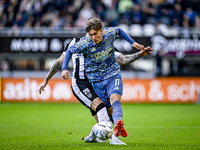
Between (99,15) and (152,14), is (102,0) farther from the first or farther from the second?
(152,14)

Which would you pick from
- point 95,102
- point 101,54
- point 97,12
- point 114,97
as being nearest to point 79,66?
point 101,54

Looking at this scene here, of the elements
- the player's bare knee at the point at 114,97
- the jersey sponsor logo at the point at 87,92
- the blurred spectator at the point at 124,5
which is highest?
the blurred spectator at the point at 124,5

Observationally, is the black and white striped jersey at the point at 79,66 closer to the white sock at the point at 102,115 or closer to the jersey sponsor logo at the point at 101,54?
the jersey sponsor logo at the point at 101,54

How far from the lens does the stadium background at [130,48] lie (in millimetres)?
17203

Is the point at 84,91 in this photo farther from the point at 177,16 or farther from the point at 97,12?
the point at 97,12

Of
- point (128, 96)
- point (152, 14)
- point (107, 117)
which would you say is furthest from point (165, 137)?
point (152, 14)

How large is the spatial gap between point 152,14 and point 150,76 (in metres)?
3.36

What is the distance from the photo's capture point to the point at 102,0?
20.4 m

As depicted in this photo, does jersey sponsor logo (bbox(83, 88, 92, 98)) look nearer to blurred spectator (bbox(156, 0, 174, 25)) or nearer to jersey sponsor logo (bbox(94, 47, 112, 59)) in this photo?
jersey sponsor logo (bbox(94, 47, 112, 59))

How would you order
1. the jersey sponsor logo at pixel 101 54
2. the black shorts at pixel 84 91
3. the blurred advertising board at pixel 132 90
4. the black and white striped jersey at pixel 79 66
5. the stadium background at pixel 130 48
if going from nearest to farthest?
the jersey sponsor logo at pixel 101 54 → the black shorts at pixel 84 91 → the black and white striped jersey at pixel 79 66 → the stadium background at pixel 130 48 → the blurred advertising board at pixel 132 90

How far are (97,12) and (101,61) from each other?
1393cm

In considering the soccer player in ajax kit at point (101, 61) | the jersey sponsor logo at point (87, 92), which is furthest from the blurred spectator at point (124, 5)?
the jersey sponsor logo at point (87, 92)

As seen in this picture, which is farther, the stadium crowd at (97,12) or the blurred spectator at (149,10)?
the blurred spectator at (149,10)

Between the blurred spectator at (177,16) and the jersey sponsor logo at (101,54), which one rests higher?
the blurred spectator at (177,16)
